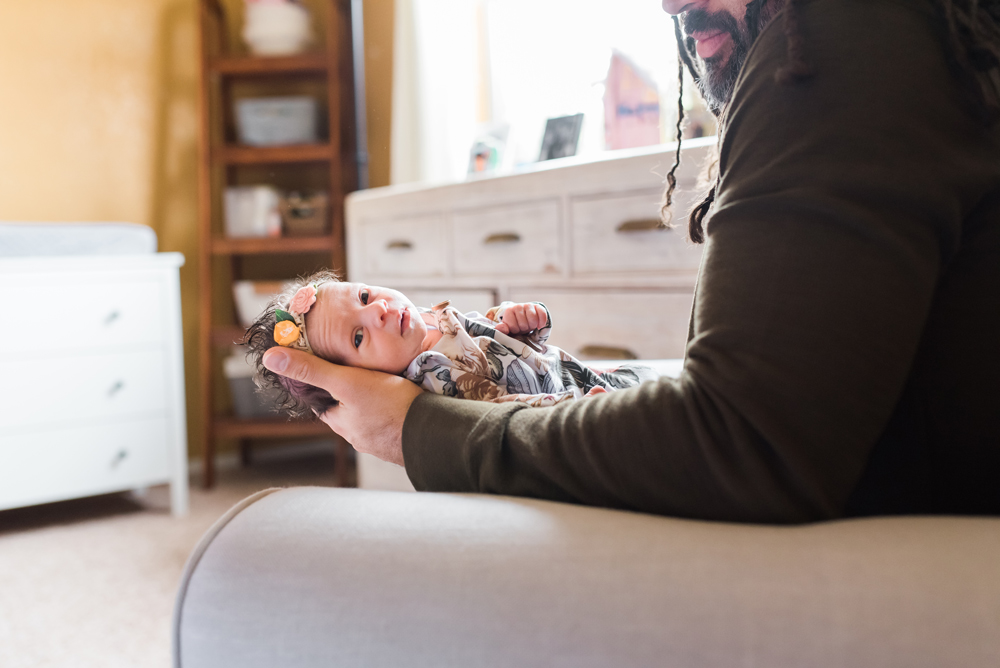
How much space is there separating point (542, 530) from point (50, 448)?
93.2 inches

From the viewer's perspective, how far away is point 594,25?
101 inches

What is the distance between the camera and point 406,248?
2.40 m

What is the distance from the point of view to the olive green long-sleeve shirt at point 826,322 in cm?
47

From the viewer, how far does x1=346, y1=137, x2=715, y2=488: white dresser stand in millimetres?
1641

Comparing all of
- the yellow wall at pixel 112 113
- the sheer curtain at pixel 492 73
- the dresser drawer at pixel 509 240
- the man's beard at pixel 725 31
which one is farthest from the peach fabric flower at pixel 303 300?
the yellow wall at pixel 112 113

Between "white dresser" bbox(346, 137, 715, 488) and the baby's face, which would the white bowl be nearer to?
"white dresser" bbox(346, 137, 715, 488)

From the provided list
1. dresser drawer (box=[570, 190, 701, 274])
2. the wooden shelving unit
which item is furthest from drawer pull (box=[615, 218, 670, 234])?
the wooden shelving unit

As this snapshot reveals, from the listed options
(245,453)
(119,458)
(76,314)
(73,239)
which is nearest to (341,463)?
(245,453)

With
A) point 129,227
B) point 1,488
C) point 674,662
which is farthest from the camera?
point 129,227

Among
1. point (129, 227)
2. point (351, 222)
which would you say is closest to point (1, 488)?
point (129, 227)

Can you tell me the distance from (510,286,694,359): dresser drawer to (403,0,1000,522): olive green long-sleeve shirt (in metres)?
1.04

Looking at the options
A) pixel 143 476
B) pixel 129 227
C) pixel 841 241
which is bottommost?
pixel 143 476

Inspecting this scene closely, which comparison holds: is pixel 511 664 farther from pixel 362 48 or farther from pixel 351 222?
pixel 362 48

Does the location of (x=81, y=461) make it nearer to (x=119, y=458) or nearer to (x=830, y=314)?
(x=119, y=458)
